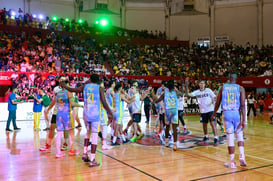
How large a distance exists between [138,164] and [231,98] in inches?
93.9

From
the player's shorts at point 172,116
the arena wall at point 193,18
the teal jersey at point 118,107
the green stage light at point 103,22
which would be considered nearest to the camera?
the player's shorts at point 172,116

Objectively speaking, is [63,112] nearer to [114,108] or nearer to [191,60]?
[114,108]

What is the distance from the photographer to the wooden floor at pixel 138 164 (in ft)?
15.2

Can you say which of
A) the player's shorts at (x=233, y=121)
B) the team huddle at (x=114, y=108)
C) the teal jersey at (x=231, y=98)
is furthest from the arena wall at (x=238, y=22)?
the player's shorts at (x=233, y=121)

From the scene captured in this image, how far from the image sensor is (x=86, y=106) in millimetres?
5273

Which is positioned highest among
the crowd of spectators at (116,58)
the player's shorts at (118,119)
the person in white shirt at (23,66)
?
the crowd of spectators at (116,58)

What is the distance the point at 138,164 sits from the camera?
540cm

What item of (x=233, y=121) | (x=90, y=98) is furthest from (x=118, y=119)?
(x=233, y=121)

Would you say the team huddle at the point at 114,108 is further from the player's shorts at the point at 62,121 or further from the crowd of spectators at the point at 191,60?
the crowd of spectators at the point at 191,60

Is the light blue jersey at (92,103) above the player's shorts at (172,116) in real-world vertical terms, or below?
above

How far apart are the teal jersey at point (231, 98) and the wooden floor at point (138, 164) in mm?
1236

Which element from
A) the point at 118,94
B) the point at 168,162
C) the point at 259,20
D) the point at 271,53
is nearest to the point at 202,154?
the point at 168,162

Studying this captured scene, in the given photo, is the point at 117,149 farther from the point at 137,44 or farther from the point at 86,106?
the point at 137,44

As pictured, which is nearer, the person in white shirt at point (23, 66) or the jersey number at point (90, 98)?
the jersey number at point (90, 98)
